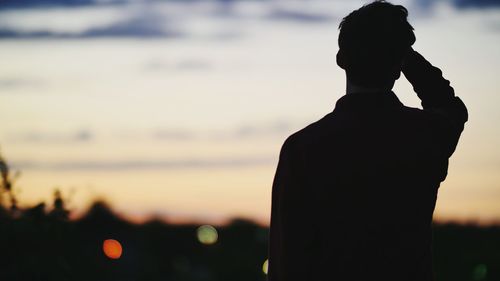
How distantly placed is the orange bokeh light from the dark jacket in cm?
6886

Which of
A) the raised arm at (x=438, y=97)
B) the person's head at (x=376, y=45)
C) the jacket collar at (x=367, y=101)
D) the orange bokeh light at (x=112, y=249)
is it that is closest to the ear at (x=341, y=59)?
the person's head at (x=376, y=45)

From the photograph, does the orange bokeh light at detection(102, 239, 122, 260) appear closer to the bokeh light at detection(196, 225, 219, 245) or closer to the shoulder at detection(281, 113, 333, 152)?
the bokeh light at detection(196, 225, 219, 245)

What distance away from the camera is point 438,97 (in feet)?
11.3

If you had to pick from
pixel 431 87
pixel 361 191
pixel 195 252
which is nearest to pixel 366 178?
pixel 361 191

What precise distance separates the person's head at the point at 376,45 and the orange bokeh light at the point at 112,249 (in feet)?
226

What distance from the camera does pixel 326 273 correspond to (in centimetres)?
311

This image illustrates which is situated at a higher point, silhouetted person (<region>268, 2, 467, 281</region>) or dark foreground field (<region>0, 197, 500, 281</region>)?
silhouetted person (<region>268, 2, 467, 281</region>)

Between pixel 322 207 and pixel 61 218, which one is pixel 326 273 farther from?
pixel 61 218

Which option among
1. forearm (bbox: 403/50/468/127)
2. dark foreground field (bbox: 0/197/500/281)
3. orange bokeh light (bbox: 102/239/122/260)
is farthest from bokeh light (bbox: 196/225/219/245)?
forearm (bbox: 403/50/468/127)

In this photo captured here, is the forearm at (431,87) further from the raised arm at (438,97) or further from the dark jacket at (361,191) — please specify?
the dark jacket at (361,191)

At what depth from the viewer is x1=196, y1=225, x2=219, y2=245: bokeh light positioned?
96969mm

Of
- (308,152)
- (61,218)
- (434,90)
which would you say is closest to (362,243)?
(308,152)

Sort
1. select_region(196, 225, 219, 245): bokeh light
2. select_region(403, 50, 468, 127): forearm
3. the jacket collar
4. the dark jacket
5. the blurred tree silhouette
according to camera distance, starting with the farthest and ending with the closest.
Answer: select_region(196, 225, 219, 245): bokeh light < the blurred tree silhouette < select_region(403, 50, 468, 127): forearm < the jacket collar < the dark jacket

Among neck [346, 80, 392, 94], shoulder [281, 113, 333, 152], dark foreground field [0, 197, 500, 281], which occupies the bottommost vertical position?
dark foreground field [0, 197, 500, 281]
